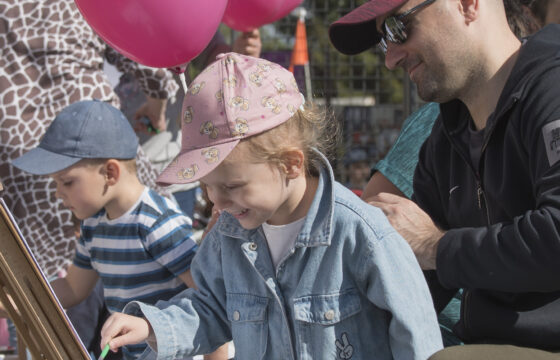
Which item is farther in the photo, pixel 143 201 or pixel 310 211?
pixel 143 201

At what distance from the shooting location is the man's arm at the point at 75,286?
271 cm

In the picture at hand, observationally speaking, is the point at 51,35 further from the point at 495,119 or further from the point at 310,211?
the point at 495,119

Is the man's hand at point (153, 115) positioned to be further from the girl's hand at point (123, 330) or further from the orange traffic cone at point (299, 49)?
the orange traffic cone at point (299, 49)

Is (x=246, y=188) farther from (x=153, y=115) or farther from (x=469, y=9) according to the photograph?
(x=153, y=115)

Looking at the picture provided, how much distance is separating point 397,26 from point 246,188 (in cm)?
60

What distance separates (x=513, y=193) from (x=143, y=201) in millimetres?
1360

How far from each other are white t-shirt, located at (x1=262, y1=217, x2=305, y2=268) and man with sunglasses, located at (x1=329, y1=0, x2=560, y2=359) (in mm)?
238

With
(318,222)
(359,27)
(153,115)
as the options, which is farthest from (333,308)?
(153,115)

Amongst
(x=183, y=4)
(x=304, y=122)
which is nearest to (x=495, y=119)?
(x=304, y=122)

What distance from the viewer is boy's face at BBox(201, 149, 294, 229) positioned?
1.69 meters

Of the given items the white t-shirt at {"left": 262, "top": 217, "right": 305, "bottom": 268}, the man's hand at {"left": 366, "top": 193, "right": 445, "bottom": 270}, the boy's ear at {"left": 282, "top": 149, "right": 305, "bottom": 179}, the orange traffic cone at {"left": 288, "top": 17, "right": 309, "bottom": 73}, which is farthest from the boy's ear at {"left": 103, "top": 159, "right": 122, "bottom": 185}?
the orange traffic cone at {"left": 288, "top": 17, "right": 309, "bottom": 73}

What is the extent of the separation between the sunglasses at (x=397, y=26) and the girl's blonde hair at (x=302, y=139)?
269 millimetres

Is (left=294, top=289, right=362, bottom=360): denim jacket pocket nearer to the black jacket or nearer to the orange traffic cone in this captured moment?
the black jacket

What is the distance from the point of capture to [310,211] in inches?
69.9
